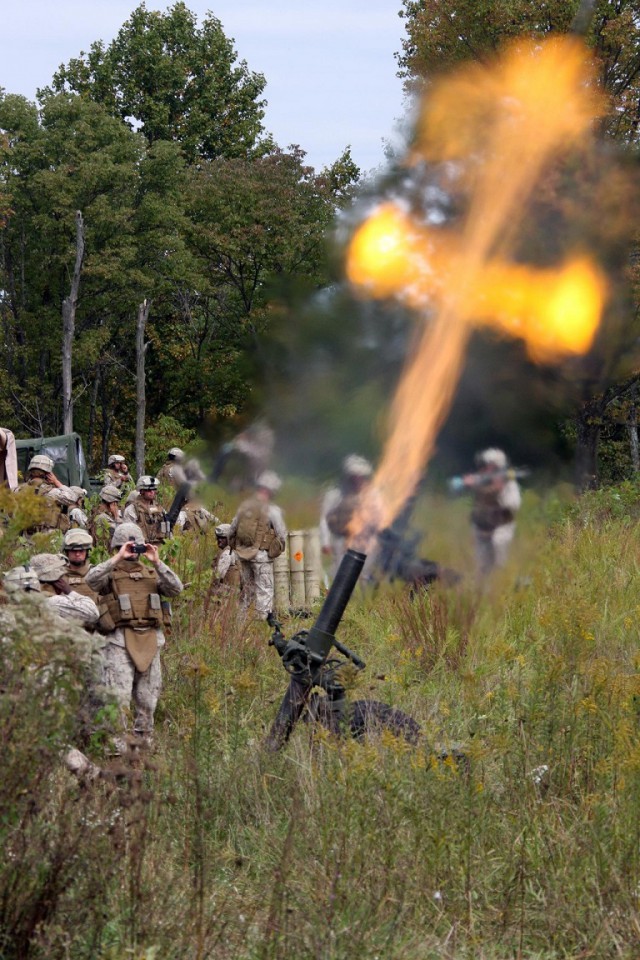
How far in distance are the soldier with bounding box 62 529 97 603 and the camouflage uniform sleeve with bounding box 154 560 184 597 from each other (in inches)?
19.0

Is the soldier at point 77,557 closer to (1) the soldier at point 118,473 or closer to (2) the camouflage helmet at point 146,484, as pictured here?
(2) the camouflage helmet at point 146,484

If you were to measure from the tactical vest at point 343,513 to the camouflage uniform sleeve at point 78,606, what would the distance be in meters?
2.05

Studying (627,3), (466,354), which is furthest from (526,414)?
(627,3)

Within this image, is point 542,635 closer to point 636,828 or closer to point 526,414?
point 526,414

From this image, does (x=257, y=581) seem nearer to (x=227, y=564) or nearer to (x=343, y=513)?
(x=227, y=564)

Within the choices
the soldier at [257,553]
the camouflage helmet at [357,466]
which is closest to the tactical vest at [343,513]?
the camouflage helmet at [357,466]

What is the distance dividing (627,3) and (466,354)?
1186 centimetres

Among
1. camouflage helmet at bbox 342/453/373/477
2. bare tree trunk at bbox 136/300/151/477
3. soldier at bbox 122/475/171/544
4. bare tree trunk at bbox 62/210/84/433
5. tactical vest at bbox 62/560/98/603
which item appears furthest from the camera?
bare tree trunk at bbox 62/210/84/433

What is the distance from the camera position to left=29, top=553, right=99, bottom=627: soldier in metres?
8.04

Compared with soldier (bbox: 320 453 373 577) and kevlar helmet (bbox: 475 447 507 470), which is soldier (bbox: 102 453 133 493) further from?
kevlar helmet (bbox: 475 447 507 470)

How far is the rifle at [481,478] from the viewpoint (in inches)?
270

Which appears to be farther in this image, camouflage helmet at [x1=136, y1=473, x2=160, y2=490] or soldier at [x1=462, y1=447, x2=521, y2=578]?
camouflage helmet at [x1=136, y1=473, x2=160, y2=490]

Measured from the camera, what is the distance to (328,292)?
265 inches

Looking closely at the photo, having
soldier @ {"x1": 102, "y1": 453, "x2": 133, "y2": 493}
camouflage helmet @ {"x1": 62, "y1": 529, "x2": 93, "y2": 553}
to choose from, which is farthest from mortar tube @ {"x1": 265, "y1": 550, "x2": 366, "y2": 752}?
soldier @ {"x1": 102, "y1": 453, "x2": 133, "y2": 493}
